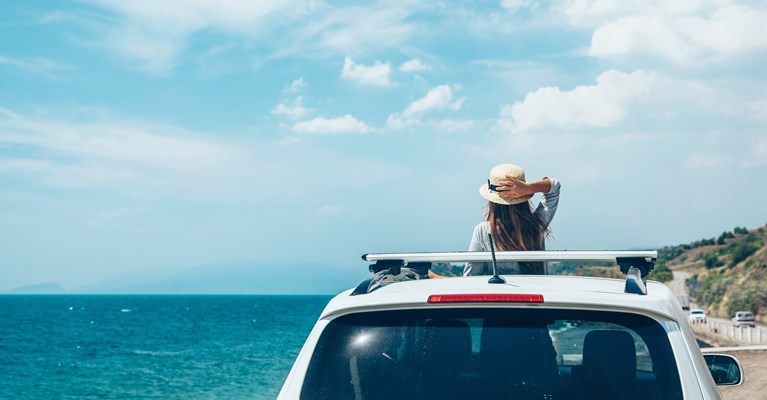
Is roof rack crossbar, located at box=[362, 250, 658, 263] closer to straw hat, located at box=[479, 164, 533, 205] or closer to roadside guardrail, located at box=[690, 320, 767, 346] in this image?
straw hat, located at box=[479, 164, 533, 205]

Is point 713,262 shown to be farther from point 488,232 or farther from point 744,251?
point 488,232

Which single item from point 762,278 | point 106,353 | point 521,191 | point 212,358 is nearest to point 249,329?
point 106,353

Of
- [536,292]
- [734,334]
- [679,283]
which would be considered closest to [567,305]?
[536,292]

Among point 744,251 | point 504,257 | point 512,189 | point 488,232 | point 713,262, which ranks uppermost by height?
point 744,251

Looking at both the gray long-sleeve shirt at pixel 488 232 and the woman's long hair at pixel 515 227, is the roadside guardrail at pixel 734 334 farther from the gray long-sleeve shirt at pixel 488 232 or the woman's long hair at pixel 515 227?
the woman's long hair at pixel 515 227

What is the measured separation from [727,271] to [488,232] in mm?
93671

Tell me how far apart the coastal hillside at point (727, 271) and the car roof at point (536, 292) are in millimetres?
43679

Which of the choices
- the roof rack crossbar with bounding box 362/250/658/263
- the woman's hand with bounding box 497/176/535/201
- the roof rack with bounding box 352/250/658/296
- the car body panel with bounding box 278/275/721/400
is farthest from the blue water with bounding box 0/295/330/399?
the car body panel with bounding box 278/275/721/400

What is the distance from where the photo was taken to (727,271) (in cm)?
9319

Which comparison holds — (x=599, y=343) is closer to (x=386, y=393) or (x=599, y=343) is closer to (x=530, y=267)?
(x=386, y=393)

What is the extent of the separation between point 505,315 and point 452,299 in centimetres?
19

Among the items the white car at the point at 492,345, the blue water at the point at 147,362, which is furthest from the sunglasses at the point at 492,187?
the blue water at the point at 147,362

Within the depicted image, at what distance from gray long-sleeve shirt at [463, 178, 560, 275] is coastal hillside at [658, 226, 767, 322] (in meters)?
41.0

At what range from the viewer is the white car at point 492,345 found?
3.10 meters
